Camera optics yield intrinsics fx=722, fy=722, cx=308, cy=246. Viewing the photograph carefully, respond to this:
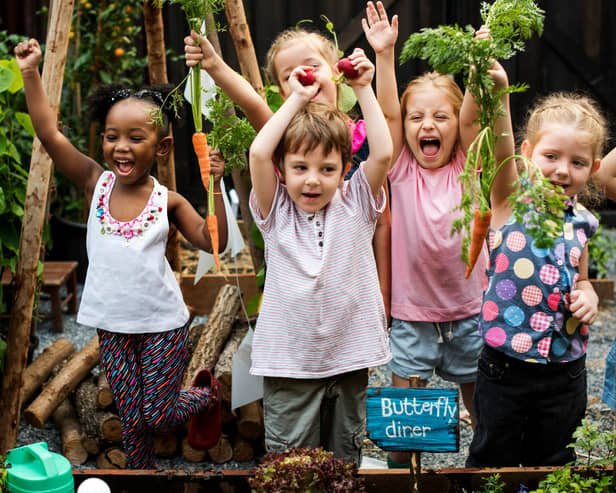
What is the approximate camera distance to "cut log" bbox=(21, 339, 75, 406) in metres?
3.36

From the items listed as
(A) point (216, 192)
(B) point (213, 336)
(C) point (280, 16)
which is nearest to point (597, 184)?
(A) point (216, 192)

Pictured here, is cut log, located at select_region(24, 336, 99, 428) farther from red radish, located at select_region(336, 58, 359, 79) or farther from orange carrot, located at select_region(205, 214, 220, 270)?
red radish, located at select_region(336, 58, 359, 79)

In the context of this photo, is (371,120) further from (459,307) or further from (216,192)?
(459,307)

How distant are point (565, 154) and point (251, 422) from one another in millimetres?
1648

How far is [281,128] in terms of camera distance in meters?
1.97

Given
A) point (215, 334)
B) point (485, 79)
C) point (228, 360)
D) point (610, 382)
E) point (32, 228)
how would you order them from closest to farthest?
point (485, 79), point (610, 382), point (32, 228), point (228, 360), point (215, 334)

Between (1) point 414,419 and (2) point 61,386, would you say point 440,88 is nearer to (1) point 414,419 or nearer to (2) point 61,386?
(1) point 414,419

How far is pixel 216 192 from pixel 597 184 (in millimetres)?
1208

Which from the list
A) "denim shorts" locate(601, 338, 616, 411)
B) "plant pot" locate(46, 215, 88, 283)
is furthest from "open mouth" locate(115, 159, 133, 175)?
"plant pot" locate(46, 215, 88, 283)

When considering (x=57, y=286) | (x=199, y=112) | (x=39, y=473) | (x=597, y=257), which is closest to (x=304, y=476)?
(x=39, y=473)

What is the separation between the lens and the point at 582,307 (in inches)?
80.9

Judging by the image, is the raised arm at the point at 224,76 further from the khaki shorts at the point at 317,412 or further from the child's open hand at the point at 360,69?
the khaki shorts at the point at 317,412

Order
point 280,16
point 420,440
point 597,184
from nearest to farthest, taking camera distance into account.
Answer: point 420,440, point 597,184, point 280,16

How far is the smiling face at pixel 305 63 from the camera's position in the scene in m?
2.25
